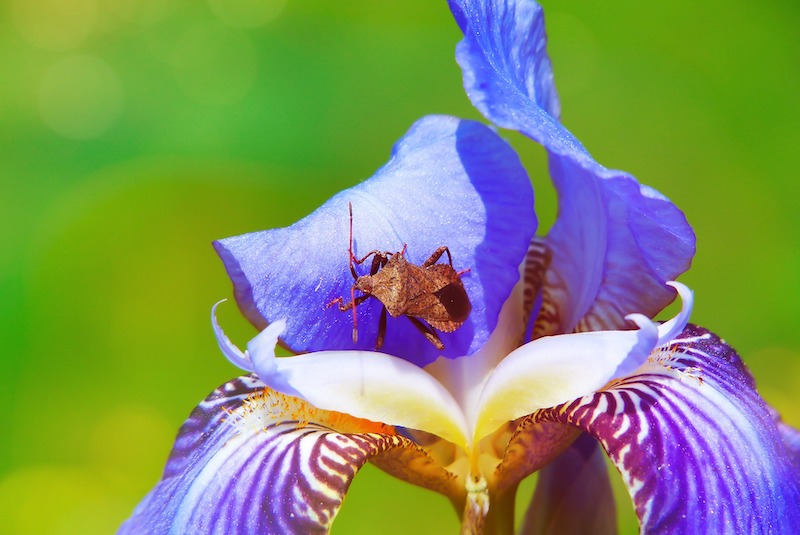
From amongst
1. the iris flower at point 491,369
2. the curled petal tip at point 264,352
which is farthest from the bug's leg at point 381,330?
the curled petal tip at point 264,352

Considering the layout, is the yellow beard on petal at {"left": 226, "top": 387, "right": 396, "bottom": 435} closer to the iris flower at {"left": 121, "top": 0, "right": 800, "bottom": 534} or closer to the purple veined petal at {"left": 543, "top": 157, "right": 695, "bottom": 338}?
the iris flower at {"left": 121, "top": 0, "right": 800, "bottom": 534}

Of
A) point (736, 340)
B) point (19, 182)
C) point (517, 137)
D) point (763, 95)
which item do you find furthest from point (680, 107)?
point (19, 182)

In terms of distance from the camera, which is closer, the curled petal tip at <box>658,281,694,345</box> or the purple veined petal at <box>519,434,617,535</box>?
the curled petal tip at <box>658,281,694,345</box>

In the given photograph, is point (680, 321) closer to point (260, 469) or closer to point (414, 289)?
point (414, 289)

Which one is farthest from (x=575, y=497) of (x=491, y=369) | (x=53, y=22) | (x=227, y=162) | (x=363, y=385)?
(x=53, y=22)

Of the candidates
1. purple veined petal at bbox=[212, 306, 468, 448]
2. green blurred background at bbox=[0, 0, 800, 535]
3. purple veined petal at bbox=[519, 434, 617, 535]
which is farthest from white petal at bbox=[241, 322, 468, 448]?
green blurred background at bbox=[0, 0, 800, 535]

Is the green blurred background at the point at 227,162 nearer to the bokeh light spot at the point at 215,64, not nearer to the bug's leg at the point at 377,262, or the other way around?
the bokeh light spot at the point at 215,64
